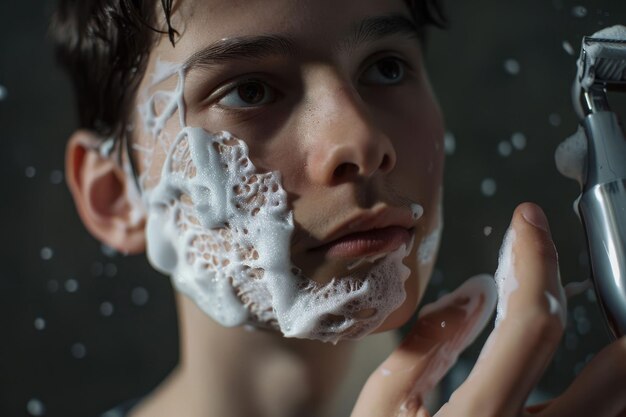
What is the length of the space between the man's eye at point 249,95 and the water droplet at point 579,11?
27cm

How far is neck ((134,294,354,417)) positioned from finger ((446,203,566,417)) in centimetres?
25

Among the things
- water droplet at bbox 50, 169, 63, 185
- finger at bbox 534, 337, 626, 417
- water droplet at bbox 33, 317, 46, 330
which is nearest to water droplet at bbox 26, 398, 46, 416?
water droplet at bbox 33, 317, 46, 330

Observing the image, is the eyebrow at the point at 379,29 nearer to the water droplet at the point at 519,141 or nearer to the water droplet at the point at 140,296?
the water droplet at the point at 519,141

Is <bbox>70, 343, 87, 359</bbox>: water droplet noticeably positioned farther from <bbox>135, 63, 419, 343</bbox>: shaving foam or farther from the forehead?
the forehead

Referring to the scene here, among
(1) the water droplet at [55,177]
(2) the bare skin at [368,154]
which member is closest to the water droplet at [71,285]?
(1) the water droplet at [55,177]

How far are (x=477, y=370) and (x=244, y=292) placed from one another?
0.23 m

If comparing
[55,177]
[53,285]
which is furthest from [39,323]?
[55,177]

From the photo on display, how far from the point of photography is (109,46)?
77 centimetres

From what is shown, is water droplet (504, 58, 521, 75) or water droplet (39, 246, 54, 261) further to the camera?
water droplet (39, 246, 54, 261)

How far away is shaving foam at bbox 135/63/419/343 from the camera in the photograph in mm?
633

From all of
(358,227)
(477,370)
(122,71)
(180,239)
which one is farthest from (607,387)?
(122,71)

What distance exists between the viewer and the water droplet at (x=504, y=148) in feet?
2.91

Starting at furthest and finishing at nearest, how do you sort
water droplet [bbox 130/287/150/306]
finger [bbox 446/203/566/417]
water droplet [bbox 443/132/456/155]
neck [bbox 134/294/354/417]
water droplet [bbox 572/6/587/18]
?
water droplet [bbox 130/287/150/306]
water droplet [bbox 443/132/456/155]
neck [bbox 134/294/354/417]
water droplet [bbox 572/6/587/18]
finger [bbox 446/203/566/417]

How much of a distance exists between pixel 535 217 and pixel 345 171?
152 millimetres
